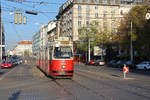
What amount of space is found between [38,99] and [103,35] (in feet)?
191

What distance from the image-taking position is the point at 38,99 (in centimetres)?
1083

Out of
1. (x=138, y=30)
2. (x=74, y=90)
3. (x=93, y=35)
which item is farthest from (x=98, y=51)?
(x=74, y=90)

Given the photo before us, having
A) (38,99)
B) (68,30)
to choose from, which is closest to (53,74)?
(38,99)

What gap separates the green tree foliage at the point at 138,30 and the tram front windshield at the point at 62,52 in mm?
28203

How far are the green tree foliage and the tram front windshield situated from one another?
2820 cm

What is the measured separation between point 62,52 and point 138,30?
105 ft

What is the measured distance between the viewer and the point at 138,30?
158 ft

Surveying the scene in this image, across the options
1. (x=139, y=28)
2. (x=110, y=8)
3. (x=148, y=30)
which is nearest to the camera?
(x=148, y=30)

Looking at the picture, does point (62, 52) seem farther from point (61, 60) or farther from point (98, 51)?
point (98, 51)

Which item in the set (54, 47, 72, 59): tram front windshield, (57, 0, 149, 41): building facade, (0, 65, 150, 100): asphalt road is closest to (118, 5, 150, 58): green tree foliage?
(57, 0, 149, 41): building facade

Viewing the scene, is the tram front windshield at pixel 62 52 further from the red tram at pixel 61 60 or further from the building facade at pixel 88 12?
the building facade at pixel 88 12

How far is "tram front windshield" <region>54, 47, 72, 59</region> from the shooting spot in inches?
747

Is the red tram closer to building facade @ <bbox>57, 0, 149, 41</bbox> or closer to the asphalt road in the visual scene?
the asphalt road

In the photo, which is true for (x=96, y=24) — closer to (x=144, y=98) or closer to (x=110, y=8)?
(x=110, y=8)
